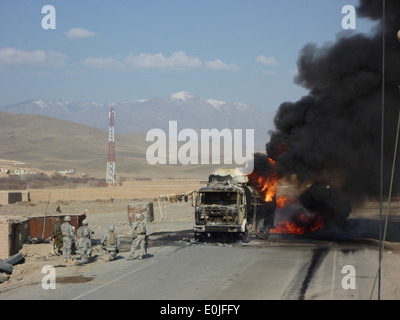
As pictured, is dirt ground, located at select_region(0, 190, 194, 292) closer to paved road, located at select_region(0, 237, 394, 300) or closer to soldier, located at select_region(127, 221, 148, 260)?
paved road, located at select_region(0, 237, 394, 300)

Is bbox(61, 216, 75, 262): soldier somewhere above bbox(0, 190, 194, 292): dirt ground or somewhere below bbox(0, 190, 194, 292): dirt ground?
above

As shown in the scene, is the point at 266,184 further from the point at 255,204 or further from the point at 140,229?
the point at 140,229

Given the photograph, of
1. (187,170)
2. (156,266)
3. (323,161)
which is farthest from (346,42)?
(187,170)

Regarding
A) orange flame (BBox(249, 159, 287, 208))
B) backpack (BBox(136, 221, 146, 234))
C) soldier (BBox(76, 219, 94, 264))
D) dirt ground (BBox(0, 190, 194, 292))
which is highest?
orange flame (BBox(249, 159, 287, 208))

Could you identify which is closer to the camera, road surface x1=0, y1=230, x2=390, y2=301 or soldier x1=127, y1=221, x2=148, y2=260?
road surface x1=0, y1=230, x2=390, y2=301

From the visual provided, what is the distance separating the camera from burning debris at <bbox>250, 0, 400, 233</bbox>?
27.6 meters

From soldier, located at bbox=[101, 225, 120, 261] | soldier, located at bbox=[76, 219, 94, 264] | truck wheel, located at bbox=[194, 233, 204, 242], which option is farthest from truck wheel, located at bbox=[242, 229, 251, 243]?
soldier, located at bbox=[76, 219, 94, 264]

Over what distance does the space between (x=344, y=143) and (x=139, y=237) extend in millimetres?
13252

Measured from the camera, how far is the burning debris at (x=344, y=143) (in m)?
27.6

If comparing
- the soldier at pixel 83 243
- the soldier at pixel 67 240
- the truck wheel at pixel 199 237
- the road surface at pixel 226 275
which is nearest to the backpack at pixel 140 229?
the road surface at pixel 226 275

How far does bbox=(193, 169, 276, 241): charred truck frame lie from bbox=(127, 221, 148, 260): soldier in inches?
185

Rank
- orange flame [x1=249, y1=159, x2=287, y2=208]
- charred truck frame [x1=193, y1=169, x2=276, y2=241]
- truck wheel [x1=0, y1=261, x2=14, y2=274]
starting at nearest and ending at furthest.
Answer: truck wheel [x1=0, y1=261, x2=14, y2=274] → charred truck frame [x1=193, y1=169, x2=276, y2=241] → orange flame [x1=249, y1=159, x2=287, y2=208]

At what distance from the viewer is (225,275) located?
57.6ft
